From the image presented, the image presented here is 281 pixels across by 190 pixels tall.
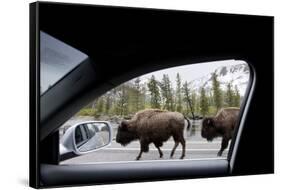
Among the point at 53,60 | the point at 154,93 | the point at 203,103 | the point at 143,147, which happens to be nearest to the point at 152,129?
the point at 143,147

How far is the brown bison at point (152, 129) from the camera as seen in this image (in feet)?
20.0

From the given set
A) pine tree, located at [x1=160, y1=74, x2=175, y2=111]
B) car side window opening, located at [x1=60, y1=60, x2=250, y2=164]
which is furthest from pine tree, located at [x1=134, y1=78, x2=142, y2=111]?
pine tree, located at [x1=160, y1=74, x2=175, y2=111]

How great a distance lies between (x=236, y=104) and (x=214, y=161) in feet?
2.06

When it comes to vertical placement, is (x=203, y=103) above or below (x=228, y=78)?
below

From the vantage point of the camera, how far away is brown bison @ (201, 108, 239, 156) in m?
6.45

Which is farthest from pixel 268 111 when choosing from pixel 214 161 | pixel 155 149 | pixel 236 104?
pixel 155 149

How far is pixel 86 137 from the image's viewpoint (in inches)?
233

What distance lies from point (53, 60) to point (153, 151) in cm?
136

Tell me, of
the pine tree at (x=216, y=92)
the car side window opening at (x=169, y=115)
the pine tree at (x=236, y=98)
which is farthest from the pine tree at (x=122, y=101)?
the pine tree at (x=236, y=98)

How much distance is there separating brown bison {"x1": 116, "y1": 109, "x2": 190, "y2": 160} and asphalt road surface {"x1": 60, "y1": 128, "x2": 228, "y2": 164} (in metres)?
0.04

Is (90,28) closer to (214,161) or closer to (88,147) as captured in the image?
(88,147)

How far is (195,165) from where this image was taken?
6398mm

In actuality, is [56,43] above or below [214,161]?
above

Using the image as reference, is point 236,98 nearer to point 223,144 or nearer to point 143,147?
point 223,144
